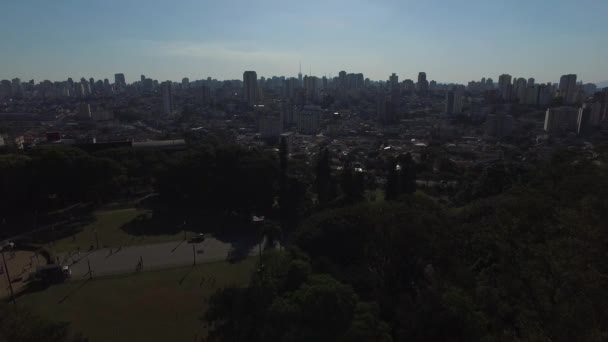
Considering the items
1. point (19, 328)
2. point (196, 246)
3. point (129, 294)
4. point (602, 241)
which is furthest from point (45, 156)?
point (602, 241)

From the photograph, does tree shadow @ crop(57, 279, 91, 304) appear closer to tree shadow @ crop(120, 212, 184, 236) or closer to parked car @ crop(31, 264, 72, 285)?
parked car @ crop(31, 264, 72, 285)

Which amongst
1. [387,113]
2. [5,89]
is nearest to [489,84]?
[387,113]

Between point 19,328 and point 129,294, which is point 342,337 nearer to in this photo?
point 19,328

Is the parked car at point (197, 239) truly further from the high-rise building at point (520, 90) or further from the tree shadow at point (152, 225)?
the high-rise building at point (520, 90)

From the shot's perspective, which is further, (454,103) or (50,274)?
(454,103)

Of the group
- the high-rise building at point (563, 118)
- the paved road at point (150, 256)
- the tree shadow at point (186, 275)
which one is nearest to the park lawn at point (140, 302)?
the tree shadow at point (186, 275)

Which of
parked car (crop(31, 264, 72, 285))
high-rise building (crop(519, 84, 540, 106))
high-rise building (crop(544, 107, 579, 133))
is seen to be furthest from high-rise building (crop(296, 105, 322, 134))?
parked car (crop(31, 264, 72, 285))

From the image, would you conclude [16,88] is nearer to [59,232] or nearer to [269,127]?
[269,127]
